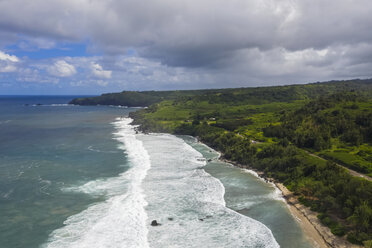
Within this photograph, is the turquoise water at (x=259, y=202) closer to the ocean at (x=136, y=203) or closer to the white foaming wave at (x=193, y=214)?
the ocean at (x=136, y=203)

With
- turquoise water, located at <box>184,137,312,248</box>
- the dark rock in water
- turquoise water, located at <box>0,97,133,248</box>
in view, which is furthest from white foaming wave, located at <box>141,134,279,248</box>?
turquoise water, located at <box>0,97,133,248</box>

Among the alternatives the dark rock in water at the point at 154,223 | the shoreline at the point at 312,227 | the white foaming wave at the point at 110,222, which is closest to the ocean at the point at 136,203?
the white foaming wave at the point at 110,222

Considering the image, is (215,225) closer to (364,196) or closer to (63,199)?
(364,196)

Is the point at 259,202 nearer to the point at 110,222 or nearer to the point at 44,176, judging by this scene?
the point at 110,222

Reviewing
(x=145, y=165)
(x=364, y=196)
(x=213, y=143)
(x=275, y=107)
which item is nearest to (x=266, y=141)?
(x=213, y=143)

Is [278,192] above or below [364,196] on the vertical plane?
below

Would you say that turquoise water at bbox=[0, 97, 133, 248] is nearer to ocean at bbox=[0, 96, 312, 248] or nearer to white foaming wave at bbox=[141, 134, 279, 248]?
ocean at bbox=[0, 96, 312, 248]

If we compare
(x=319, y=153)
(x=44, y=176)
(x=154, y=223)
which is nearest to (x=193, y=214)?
(x=154, y=223)
